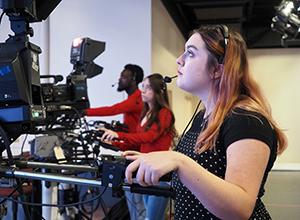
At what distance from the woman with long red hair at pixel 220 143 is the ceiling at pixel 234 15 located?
508 cm

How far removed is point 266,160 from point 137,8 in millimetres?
4400

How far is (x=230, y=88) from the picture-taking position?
1.16 metres

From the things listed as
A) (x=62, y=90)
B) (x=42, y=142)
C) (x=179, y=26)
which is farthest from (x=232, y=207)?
(x=179, y=26)

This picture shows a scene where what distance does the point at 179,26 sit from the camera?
26.2ft

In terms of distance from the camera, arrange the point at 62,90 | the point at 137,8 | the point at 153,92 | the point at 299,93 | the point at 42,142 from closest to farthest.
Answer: the point at 42,142 < the point at 62,90 < the point at 153,92 < the point at 137,8 < the point at 299,93

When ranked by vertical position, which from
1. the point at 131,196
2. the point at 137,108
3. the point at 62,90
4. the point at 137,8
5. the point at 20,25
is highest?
the point at 137,8

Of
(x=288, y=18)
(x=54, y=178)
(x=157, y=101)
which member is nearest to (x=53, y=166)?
(x=54, y=178)

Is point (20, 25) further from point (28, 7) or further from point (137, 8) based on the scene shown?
point (137, 8)

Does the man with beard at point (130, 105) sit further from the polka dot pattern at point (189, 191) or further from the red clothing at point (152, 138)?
the polka dot pattern at point (189, 191)

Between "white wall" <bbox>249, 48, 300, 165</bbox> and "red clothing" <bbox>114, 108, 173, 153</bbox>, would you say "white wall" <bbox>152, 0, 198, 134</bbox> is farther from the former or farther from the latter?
"white wall" <bbox>249, 48, 300, 165</bbox>

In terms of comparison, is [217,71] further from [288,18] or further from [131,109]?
[288,18]

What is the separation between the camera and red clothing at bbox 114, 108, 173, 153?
3010mm

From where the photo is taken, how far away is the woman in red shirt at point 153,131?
3016mm

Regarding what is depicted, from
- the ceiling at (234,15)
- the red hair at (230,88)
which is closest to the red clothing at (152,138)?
the red hair at (230,88)
